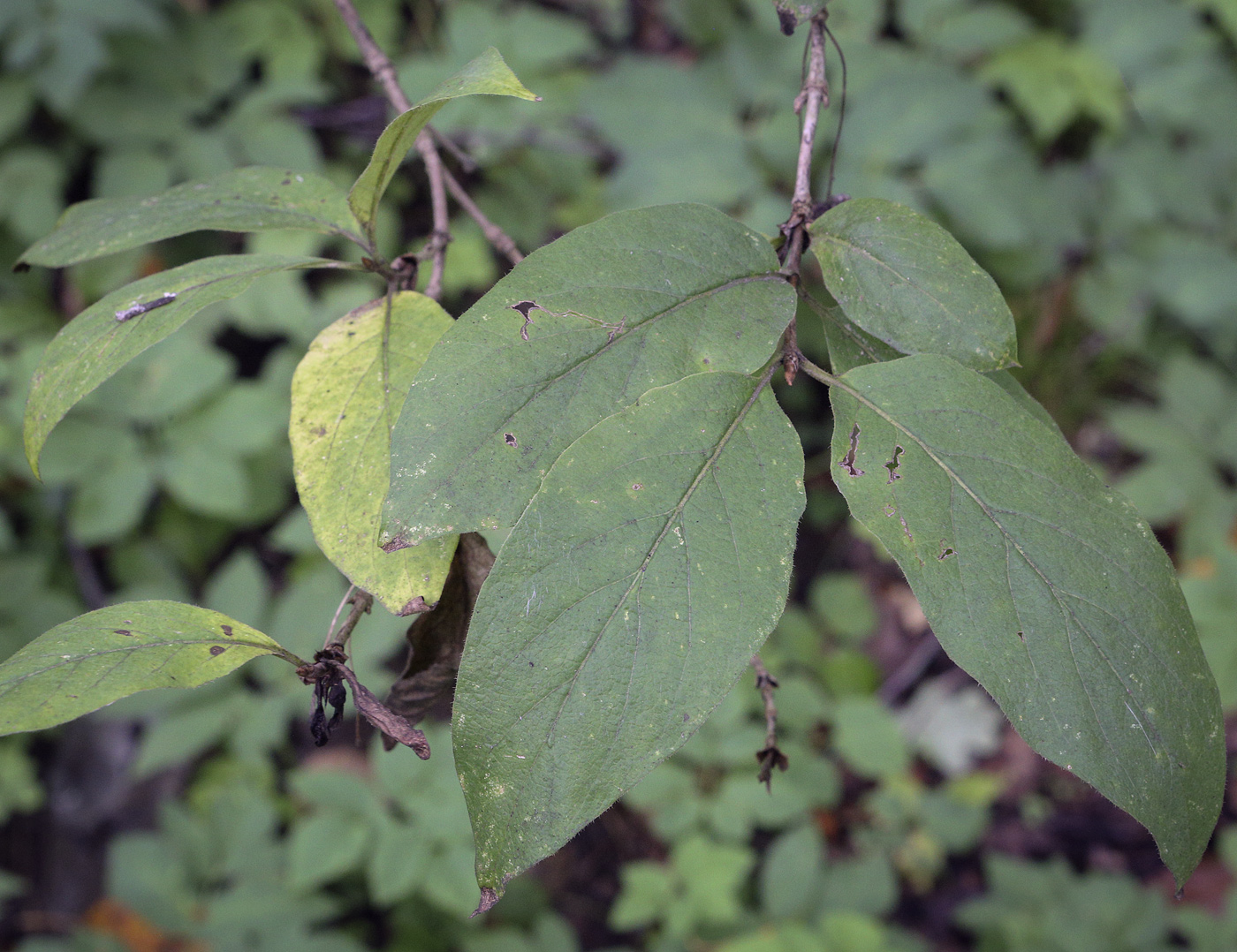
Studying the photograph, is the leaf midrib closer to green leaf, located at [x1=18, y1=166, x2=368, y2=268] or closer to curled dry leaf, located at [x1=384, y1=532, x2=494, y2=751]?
curled dry leaf, located at [x1=384, y1=532, x2=494, y2=751]

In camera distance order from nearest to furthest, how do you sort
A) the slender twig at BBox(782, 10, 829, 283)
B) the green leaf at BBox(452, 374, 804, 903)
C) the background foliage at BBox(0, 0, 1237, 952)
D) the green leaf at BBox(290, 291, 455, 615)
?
the green leaf at BBox(452, 374, 804, 903)
the green leaf at BBox(290, 291, 455, 615)
the slender twig at BBox(782, 10, 829, 283)
the background foliage at BBox(0, 0, 1237, 952)

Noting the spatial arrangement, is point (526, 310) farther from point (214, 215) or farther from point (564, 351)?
point (214, 215)

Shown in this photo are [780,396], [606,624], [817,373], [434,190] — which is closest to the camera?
[606,624]

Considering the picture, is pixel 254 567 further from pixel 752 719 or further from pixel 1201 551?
pixel 1201 551

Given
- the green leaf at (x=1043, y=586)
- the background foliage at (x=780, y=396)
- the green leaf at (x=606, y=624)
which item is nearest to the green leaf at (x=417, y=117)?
the green leaf at (x=606, y=624)

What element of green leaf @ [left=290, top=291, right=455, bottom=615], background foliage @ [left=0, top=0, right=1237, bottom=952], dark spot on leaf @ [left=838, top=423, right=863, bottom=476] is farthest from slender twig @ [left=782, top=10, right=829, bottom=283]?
background foliage @ [left=0, top=0, right=1237, bottom=952]

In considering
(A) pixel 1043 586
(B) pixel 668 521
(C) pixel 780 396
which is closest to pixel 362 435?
(B) pixel 668 521
